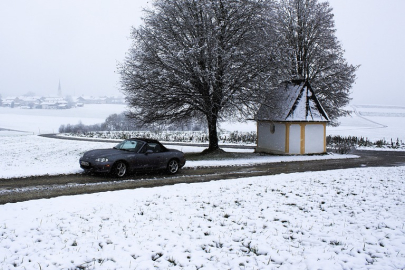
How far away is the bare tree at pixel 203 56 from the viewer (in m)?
18.3

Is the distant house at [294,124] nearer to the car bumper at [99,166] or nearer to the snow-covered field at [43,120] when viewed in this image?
the car bumper at [99,166]

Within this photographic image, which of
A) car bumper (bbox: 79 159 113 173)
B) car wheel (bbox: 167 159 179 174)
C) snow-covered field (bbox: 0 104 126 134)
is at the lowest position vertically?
car wheel (bbox: 167 159 179 174)

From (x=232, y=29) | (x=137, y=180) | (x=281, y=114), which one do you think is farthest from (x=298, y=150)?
(x=137, y=180)

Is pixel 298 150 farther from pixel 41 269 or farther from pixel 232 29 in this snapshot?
pixel 41 269

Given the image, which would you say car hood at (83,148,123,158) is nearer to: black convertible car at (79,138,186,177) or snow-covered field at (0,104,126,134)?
black convertible car at (79,138,186,177)

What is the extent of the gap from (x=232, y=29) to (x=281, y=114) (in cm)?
734

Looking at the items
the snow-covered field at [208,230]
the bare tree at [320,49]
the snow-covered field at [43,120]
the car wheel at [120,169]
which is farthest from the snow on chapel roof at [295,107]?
the snow-covered field at [43,120]

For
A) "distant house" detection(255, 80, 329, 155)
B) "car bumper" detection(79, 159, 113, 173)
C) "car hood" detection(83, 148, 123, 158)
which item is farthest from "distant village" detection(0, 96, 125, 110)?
"car bumper" detection(79, 159, 113, 173)

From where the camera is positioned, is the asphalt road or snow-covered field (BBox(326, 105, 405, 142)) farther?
snow-covered field (BBox(326, 105, 405, 142))

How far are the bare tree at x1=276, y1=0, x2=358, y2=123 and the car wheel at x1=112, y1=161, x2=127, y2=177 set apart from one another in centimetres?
2100

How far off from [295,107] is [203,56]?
9.60 meters

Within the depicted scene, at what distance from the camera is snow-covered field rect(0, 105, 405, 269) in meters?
5.22

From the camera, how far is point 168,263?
5.13m

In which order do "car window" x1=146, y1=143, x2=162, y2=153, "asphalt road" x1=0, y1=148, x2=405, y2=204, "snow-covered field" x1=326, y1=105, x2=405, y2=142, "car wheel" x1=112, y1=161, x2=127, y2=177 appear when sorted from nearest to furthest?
"asphalt road" x1=0, y1=148, x2=405, y2=204 → "car wheel" x1=112, y1=161, x2=127, y2=177 → "car window" x1=146, y1=143, x2=162, y2=153 → "snow-covered field" x1=326, y1=105, x2=405, y2=142
